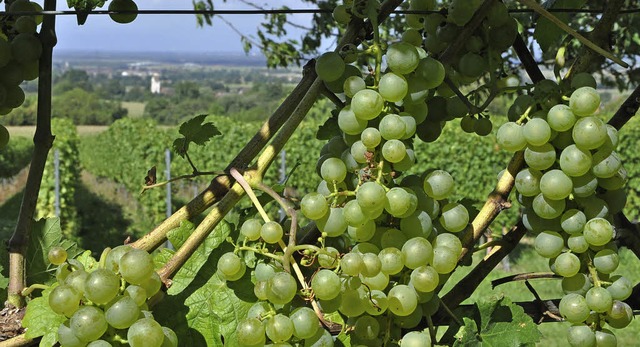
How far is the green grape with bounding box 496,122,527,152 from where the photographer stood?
2.74 ft

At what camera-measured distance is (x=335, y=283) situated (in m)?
0.73

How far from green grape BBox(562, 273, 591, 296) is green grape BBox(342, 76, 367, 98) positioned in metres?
0.38

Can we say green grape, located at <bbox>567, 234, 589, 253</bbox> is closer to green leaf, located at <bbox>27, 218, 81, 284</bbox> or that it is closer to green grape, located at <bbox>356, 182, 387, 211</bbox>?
green grape, located at <bbox>356, 182, 387, 211</bbox>

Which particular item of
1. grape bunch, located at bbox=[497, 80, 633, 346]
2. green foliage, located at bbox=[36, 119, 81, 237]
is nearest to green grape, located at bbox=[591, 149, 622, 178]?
grape bunch, located at bbox=[497, 80, 633, 346]

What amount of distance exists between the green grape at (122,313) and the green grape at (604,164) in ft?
1.88

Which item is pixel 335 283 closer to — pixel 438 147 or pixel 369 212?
pixel 369 212

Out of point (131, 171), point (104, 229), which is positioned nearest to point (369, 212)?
point (104, 229)

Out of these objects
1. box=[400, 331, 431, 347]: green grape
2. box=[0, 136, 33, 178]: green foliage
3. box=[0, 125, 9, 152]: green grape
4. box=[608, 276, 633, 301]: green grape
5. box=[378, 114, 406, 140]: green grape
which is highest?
box=[378, 114, 406, 140]: green grape

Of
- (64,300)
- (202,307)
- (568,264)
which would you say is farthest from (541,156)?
(64,300)

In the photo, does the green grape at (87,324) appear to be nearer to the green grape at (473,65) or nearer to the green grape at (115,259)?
the green grape at (115,259)

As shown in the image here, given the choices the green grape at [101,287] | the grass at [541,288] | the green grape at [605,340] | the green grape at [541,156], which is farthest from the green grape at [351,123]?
the grass at [541,288]

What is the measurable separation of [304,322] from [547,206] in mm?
349

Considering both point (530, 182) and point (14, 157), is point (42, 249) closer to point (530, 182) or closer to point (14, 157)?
point (530, 182)

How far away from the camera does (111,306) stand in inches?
28.8
